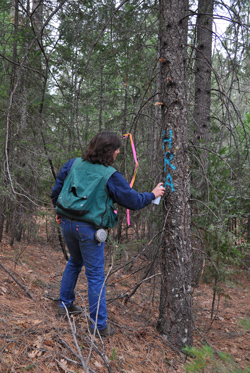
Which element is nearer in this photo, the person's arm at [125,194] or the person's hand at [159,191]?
the person's arm at [125,194]

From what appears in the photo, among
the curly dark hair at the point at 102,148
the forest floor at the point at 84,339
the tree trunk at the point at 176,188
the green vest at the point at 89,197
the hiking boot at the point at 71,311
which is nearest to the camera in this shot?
the forest floor at the point at 84,339

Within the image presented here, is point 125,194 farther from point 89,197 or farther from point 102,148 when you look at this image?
point 102,148

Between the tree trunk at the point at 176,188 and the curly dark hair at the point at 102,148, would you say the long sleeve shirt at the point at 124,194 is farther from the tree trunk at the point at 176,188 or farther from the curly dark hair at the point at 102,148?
the tree trunk at the point at 176,188

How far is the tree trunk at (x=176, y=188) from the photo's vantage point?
11.1 ft

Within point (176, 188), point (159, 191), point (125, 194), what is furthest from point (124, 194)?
point (176, 188)

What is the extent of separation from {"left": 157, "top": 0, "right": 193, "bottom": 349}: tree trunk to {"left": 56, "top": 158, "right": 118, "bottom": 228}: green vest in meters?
0.76

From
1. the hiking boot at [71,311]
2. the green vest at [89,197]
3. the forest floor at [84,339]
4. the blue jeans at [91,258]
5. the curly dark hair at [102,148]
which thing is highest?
the curly dark hair at [102,148]

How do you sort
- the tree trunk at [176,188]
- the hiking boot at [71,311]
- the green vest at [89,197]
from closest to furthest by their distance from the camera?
the green vest at [89,197], the tree trunk at [176,188], the hiking boot at [71,311]

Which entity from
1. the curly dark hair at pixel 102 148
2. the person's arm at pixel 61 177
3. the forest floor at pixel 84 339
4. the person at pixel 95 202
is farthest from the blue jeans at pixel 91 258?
the curly dark hair at pixel 102 148

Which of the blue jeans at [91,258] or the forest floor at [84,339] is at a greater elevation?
the blue jeans at [91,258]

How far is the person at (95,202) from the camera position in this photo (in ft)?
9.96

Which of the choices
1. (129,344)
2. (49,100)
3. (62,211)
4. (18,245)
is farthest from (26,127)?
(129,344)

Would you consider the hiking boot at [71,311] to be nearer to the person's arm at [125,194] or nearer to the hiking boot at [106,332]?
the hiking boot at [106,332]

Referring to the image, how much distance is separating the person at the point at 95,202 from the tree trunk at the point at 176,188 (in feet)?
1.03
